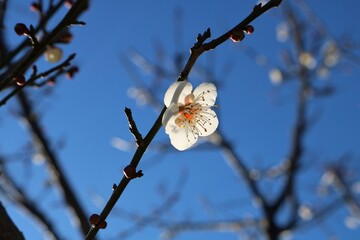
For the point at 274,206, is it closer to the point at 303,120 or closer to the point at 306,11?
the point at 303,120

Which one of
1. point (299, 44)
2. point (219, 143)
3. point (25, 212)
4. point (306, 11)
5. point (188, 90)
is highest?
point (299, 44)

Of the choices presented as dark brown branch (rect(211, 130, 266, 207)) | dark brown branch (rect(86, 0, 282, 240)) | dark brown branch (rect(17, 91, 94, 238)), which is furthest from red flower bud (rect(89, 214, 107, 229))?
dark brown branch (rect(211, 130, 266, 207))

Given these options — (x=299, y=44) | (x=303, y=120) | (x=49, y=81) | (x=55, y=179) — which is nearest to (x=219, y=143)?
(x=303, y=120)

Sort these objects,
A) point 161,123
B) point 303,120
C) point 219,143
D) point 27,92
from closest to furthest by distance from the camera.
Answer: point 161,123 → point 27,92 → point 303,120 → point 219,143

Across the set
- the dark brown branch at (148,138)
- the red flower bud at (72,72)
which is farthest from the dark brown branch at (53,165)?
the dark brown branch at (148,138)

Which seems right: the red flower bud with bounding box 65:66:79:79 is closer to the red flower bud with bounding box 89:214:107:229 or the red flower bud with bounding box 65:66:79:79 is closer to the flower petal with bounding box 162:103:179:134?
the flower petal with bounding box 162:103:179:134

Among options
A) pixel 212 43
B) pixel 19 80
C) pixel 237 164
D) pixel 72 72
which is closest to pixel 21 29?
pixel 19 80

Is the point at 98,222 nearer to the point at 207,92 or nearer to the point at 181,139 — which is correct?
the point at 181,139
